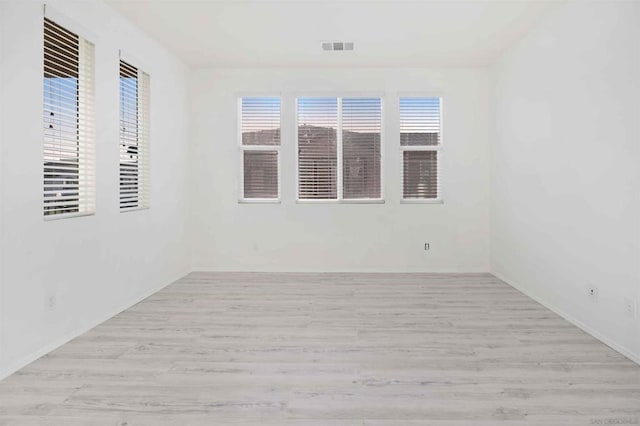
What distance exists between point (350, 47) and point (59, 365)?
414cm

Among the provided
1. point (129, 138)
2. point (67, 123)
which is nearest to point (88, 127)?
point (67, 123)

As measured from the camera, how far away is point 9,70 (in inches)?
106

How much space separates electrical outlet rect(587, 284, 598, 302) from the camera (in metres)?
3.39

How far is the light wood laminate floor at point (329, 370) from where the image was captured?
2201mm

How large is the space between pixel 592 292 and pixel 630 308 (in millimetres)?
471

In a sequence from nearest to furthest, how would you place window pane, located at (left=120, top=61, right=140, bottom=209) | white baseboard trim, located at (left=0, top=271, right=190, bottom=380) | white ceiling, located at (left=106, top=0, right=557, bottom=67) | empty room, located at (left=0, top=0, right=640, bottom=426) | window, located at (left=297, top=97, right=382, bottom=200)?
empty room, located at (left=0, top=0, right=640, bottom=426), white baseboard trim, located at (left=0, top=271, right=190, bottom=380), white ceiling, located at (left=106, top=0, right=557, bottom=67), window pane, located at (left=120, top=61, right=140, bottom=209), window, located at (left=297, top=97, right=382, bottom=200)

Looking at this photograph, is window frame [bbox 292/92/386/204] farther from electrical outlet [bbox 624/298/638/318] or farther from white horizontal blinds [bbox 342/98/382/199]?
electrical outlet [bbox 624/298/638/318]

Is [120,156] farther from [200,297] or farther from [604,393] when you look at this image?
[604,393]

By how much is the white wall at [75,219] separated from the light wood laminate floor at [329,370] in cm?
24

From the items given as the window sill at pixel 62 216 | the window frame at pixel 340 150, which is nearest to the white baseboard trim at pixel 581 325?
the window frame at pixel 340 150

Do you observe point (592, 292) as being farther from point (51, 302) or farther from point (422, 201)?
point (51, 302)

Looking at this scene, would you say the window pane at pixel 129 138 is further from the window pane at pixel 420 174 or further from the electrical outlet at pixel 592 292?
the electrical outlet at pixel 592 292

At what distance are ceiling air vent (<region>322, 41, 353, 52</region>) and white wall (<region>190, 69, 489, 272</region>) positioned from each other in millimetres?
892

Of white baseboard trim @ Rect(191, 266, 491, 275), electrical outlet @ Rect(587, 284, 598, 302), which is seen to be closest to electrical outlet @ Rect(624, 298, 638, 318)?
electrical outlet @ Rect(587, 284, 598, 302)
